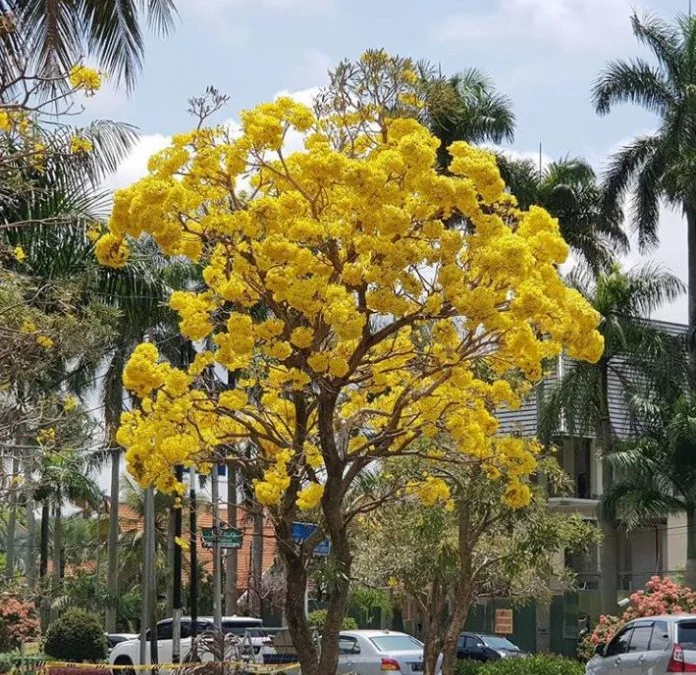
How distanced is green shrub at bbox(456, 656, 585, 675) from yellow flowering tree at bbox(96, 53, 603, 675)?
336 inches

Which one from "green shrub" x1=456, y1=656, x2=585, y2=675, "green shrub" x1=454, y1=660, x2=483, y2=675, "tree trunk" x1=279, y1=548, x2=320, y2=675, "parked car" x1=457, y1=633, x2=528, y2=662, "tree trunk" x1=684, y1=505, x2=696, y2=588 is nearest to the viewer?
"tree trunk" x1=279, y1=548, x2=320, y2=675

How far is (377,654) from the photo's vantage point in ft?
82.6

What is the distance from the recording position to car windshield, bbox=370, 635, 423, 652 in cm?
2550

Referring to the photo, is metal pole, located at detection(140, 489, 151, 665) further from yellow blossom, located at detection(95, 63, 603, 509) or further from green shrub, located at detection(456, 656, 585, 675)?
yellow blossom, located at detection(95, 63, 603, 509)

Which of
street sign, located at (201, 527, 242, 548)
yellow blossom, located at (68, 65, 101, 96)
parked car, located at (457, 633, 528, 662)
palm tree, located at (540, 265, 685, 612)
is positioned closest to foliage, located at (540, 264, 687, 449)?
palm tree, located at (540, 265, 685, 612)

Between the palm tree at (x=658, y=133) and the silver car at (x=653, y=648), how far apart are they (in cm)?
1632

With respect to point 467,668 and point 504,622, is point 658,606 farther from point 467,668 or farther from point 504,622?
point 504,622

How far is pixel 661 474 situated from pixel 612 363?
147 inches

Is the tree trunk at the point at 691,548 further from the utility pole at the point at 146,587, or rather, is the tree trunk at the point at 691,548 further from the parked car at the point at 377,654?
the utility pole at the point at 146,587

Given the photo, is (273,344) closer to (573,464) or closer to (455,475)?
(455,475)

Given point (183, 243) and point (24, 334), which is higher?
point (183, 243)

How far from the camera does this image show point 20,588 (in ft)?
98.8

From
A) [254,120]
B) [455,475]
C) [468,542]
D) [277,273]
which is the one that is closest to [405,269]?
[277,273]

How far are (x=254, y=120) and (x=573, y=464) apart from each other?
3763 cm
